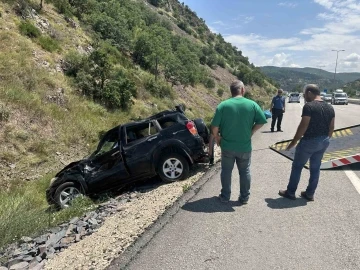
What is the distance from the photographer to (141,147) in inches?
301

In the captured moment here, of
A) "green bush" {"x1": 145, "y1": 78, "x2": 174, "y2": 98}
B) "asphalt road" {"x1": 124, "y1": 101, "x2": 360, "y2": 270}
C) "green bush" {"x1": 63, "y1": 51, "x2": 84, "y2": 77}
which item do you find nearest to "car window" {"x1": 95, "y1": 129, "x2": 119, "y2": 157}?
"asphalt road" {"x1": 124, "y1": 101, "x2": 360, "y2": 270}

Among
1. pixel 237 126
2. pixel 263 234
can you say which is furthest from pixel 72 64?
pixel 263 234

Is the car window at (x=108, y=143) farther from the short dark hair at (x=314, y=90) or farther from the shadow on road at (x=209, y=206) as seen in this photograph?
the short dark hair at (x=314, y=90)

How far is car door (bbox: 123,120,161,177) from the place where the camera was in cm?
762

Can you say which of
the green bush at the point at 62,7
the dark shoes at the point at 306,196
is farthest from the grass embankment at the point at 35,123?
the green bush at the point at 62,7

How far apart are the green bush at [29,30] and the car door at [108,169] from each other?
43.7 ft

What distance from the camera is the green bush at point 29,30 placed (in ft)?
59.7

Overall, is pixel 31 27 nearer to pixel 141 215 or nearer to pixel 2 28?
pixel 2 28

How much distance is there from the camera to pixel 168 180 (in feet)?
24.9

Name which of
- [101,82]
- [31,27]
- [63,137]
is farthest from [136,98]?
[63,137]

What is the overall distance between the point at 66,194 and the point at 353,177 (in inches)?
246

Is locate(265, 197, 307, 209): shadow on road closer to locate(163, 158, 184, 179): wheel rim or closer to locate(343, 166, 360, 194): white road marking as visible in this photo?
locate(343, 166, 360, 194): white road marking

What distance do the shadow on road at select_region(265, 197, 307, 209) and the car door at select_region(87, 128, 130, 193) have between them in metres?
3.48

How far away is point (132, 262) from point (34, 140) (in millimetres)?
Result: 9519
